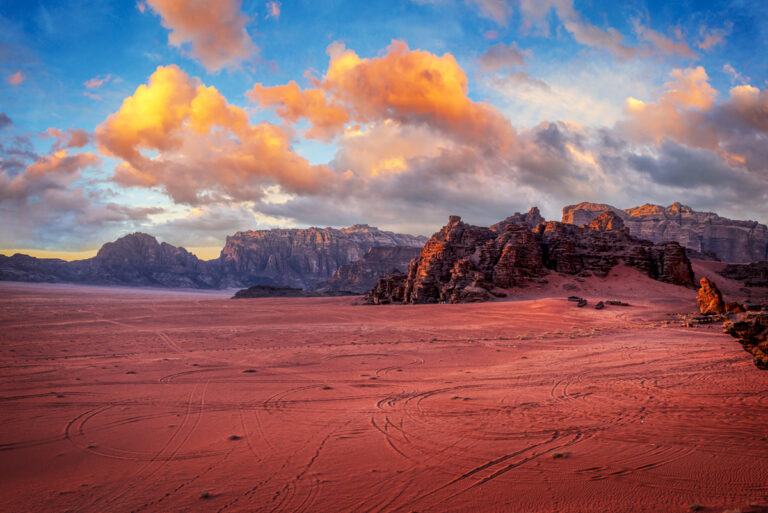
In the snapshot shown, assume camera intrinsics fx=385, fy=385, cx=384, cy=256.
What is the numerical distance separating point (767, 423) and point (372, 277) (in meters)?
101

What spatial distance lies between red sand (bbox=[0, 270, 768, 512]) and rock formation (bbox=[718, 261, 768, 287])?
47.4 meters

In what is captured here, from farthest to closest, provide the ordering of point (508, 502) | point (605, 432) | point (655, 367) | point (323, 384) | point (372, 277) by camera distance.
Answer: point (372, 277) → point (655, 367) → point (323, 384) → point (605, 432) → point (508, 502)

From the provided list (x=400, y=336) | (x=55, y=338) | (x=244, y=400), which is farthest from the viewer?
(x=400, y=336)

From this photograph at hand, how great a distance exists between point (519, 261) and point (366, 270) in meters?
66.9

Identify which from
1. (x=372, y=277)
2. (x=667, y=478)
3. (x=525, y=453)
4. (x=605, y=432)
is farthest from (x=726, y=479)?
(x=372, y=277)

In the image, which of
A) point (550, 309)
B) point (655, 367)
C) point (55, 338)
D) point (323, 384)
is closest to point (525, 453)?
point (323, 384)

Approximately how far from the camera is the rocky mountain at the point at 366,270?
10219cm

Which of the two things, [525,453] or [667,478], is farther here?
[525,453]

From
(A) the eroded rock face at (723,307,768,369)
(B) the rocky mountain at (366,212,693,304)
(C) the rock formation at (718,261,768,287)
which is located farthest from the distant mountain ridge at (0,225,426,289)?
(A) the eroded rock face at (723,307,768,369)

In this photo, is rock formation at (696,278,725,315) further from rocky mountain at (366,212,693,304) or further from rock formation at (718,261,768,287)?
rock formation at (718,261,768,287)

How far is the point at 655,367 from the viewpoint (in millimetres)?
9648

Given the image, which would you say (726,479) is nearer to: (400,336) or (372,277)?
(400,336)

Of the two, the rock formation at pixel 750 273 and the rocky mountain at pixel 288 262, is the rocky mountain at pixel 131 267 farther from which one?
the rock formation at pixel 750 273

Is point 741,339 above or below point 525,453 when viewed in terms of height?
above
